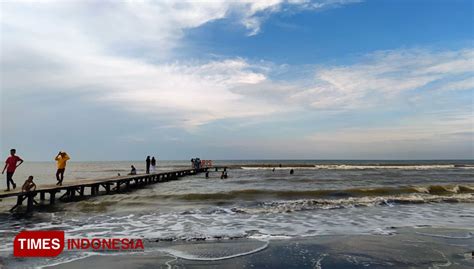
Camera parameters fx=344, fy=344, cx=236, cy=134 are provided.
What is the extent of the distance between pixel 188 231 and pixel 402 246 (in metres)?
6.51

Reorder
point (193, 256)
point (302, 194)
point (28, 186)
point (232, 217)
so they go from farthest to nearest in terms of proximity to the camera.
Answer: point (302, 194) < point (28, 186) < point (232, 217) < point (193, 256)

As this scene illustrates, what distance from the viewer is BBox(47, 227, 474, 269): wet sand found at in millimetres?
7688

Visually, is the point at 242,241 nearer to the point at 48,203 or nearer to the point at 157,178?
the point at 48,203

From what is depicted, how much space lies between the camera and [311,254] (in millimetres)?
8523

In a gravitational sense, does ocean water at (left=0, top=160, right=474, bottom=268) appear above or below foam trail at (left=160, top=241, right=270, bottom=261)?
below

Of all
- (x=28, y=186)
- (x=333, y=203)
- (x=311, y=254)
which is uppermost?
(x=28, y=186)

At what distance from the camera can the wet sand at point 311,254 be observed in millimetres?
7688
